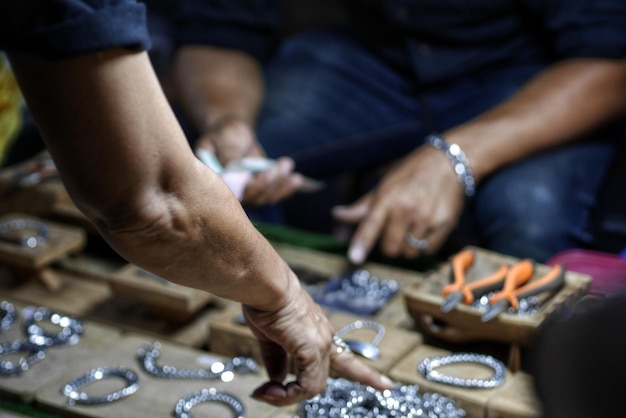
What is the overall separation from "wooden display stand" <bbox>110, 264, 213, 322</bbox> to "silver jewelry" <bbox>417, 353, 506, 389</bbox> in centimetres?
36

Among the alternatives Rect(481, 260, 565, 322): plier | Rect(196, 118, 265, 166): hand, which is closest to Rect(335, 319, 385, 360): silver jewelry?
Rect(481, 260, 565, 322): plier

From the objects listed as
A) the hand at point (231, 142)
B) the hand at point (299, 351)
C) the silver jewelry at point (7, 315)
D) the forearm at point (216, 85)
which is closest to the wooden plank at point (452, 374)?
A: the hand at point (299, 351)

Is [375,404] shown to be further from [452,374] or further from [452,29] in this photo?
[452,29]

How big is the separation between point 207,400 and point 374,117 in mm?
1051

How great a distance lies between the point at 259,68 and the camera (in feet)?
7.06

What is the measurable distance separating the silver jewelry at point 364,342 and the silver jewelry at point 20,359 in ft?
1.33

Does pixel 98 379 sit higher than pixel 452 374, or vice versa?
pixel 452 374

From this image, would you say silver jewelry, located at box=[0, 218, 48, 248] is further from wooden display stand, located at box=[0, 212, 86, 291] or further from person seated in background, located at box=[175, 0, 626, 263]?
person seated in background, located at box=[175, 0, 626, 263]

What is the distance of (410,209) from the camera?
163cm

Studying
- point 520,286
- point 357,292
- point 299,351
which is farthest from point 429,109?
point 299,351

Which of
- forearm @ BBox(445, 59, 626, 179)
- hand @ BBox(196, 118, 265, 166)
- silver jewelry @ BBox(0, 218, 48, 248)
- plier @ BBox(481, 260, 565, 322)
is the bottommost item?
silver jewelry @ BBox(0, 218, 48, 248)

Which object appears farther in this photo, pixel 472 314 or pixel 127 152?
pixel 472 314

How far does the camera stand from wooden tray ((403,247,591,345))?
1.18 m

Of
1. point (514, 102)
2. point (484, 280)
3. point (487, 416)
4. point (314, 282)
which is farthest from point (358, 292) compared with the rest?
point (514, 102)
